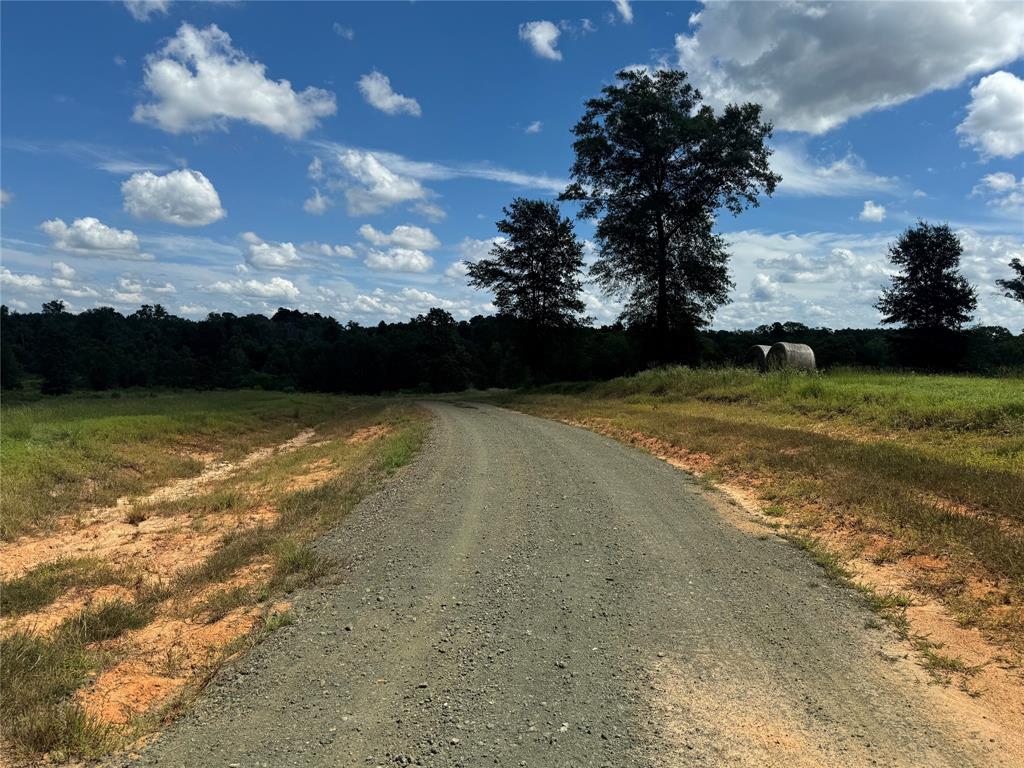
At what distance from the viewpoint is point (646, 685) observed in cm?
429

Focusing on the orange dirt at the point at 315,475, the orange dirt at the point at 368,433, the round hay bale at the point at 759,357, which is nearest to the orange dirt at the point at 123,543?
the orange dirt at the point at 315,475

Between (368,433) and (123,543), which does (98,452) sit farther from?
(368,433)

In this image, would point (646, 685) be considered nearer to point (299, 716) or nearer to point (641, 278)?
point (299, 716)

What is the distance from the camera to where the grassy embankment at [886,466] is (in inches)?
239

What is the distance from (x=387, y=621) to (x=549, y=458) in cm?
809

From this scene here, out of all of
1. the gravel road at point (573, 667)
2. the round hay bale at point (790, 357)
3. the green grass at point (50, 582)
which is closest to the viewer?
the gravel road at point (573, 667)

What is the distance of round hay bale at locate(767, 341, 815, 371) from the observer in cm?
2683

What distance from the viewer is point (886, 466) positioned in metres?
9.88

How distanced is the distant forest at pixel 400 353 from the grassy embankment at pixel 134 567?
89.5 feet

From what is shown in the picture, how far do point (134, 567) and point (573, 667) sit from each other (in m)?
6.88

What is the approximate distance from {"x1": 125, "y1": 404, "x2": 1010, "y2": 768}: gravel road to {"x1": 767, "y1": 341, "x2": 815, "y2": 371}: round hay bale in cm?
2115

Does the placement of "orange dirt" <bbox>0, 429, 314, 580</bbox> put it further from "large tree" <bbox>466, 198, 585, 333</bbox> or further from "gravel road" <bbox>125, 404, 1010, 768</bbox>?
"large tree" <bbox>466, 198, 585, 333</bbox>

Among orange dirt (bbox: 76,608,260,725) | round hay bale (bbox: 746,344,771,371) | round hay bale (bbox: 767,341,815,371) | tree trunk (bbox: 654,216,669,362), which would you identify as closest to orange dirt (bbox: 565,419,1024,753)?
orange dirt (bbox: 76,608,260,725)

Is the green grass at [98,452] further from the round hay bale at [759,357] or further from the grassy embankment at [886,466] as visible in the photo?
the round hay bale at [759,357]
